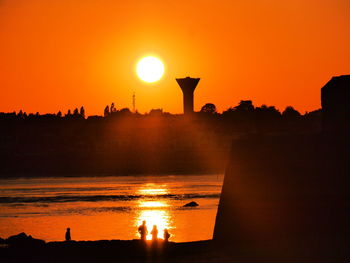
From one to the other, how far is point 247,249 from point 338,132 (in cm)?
683

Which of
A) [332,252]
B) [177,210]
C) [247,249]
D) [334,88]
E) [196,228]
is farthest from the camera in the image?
[177,210]

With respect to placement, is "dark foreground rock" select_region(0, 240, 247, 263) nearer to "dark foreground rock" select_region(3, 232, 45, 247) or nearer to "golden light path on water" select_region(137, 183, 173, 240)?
"dark foreground rock" select_region(3, 232, 45, 247)

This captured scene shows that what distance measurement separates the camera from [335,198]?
117 feet

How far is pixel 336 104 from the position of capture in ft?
136

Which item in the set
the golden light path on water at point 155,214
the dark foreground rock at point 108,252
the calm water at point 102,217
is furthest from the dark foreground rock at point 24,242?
the golden light path on water at point 155,214

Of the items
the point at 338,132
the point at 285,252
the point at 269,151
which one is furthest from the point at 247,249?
the point at 338,132

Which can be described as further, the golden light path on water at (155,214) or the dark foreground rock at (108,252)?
the golden light path on water at (155,214)

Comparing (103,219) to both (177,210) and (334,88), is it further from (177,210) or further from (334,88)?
(334,88)

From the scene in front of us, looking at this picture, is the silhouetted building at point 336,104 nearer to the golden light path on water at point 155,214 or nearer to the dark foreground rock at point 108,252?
the dark foreground rock at point 108,252

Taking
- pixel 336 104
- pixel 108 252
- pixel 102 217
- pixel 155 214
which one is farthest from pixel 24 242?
pixel 155 214

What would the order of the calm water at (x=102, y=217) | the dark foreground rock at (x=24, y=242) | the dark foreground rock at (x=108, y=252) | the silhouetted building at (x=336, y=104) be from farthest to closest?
the calm water at (x=102, y=217) < the dark foreground rock at (x=24, y=242) < the dark foreground rock at (x=108, y=252) < the silhouetted building at (x=336, y=104)

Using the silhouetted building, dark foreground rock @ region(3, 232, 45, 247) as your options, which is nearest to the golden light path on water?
dark foreground rock @ region(3, 232, 45, 247)

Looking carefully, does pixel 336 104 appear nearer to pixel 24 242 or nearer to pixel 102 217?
pixel 24 242

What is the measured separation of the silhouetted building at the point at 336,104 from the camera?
40125 millimetres
